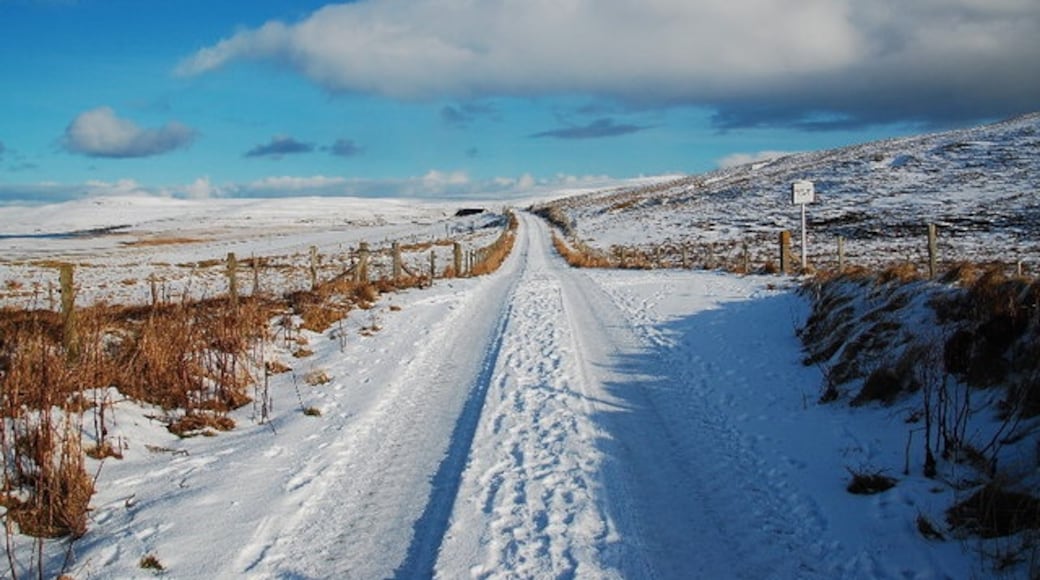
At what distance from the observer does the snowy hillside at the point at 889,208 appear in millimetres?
37219

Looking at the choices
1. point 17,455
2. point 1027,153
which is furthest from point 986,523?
point 1027,153

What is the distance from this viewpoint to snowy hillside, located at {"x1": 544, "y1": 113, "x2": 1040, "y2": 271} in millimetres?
37219

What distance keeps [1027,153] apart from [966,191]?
15.9m

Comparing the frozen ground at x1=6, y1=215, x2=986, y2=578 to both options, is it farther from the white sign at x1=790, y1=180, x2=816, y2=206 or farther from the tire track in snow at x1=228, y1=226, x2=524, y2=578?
the white sign at x1=790, y1=180, x2=816, y2=206

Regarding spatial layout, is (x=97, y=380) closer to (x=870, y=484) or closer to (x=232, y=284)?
(x=232, y=284)

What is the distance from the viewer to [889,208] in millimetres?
54562

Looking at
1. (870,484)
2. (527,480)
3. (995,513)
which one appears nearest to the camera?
(995,513)

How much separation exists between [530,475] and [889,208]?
186ft

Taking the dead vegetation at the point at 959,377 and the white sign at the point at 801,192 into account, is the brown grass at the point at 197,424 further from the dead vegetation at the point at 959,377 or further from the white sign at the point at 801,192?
the white sign at the point at 801,192

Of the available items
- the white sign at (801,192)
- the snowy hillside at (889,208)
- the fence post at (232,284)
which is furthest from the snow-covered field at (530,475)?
the snowy hillside at (889,208)

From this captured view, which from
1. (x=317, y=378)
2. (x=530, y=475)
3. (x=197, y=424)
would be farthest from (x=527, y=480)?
(x=317, y=378)

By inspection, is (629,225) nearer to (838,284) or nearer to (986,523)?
(838,284)

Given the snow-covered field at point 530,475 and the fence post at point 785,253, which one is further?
the fence post at point 785,253

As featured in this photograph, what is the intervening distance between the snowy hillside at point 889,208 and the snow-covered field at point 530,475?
59.4ft
